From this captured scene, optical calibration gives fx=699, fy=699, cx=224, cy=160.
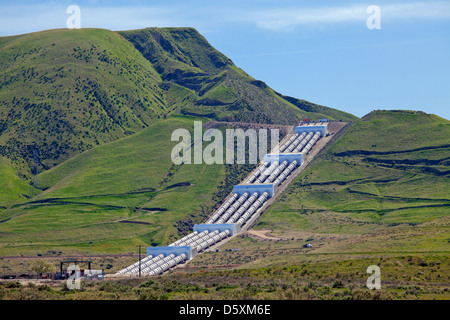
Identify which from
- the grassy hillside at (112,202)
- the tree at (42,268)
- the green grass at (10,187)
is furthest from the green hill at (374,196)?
the green grass at (10,187)

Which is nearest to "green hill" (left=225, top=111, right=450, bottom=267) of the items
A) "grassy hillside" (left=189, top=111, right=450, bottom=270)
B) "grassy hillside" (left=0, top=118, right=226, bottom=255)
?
"grassy hillside" (left=189, top=111, right=450, bottom=270)

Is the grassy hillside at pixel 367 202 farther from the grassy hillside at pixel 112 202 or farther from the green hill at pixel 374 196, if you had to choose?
the grassy hillside at pixel 112 202

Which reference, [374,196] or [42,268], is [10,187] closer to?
[42,268]

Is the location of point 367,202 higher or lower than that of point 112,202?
higher

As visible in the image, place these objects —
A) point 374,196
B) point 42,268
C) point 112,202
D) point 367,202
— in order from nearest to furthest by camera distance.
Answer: point 42,268 < point 367,202 < point 374,196 < point 112,202

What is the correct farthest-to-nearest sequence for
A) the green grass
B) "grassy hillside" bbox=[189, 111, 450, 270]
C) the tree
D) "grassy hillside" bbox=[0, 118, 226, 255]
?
1. the green grass
2. "grassy hillside" bbox=[0, 118, 226, 255]
3. "grassy hillside" bbox=[189, 111, 450, 270]
4. the tree

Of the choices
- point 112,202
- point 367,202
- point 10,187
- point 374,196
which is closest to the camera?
point 367,202

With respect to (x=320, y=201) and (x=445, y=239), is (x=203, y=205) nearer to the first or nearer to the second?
(x=320, y=201)

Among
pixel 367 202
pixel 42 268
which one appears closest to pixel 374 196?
pixel 367 202

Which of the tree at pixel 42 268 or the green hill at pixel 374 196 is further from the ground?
the green hill at pixel 374 196

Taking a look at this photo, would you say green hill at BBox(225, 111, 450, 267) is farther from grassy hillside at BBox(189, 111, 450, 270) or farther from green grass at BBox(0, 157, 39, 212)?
green grass at BBox(0, 157, 39, 212)


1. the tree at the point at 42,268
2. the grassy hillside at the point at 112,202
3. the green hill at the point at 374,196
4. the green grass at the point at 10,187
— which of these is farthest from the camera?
the green grass at the point at 10,187
